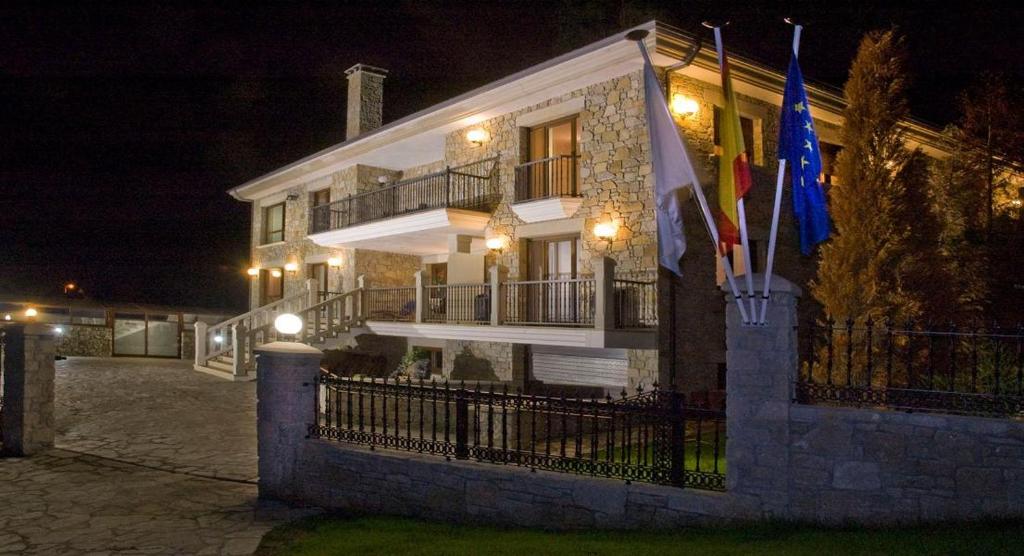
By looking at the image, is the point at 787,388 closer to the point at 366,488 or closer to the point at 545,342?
the point at 366,488

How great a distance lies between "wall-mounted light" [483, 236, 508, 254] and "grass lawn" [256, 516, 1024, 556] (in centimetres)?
1040

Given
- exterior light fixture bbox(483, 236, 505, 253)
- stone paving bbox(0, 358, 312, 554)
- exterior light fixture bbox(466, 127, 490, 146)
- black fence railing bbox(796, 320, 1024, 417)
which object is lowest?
stone paving bbox(0, 358, 312, 554)

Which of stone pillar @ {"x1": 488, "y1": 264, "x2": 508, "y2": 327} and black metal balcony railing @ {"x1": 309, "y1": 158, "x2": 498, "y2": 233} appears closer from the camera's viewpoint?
stone pillar @ {"x1": 488, "y1": 264, "x2": 508, "y2": 327}

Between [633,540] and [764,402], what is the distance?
1670mm

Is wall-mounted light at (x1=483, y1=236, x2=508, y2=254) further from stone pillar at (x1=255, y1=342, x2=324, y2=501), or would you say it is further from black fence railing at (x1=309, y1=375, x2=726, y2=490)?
stone pillar at (x1=255, y1=342, x2=324, y2=501)

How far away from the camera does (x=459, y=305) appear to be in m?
17.7

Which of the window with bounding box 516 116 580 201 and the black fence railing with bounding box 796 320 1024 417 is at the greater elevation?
the window with bounding box 516 116 580 201

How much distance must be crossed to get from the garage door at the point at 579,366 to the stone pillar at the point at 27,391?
9577 mm

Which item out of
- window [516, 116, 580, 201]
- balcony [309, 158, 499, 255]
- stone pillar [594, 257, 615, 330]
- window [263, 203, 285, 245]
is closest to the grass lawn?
stone pillar [594, 257, 615, 330]

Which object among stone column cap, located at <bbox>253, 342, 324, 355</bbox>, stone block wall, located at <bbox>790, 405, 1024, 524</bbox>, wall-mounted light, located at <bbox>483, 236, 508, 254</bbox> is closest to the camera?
stone block wall, located at <bbox>790, 405, 1024, 524</bbox>

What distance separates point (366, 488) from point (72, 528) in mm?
2983

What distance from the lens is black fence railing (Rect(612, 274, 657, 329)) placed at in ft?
46.7

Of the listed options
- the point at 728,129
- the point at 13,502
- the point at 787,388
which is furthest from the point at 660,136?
the point at 13,502

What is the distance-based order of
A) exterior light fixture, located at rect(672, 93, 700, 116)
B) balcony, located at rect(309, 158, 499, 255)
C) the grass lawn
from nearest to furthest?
the grass lawn
exterior light fixture, located at rect(672, 93, 700, 116)
balcony, located at rect(309, 158, 499, 255)
